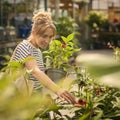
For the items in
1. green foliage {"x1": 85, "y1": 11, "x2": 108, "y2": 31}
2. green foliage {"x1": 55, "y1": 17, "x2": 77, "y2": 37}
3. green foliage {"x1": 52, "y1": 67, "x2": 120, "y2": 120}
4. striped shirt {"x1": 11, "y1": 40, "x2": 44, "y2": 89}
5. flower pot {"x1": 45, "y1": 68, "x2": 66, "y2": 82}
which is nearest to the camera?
green foliage {"x1": 52, "y1": 67, "x2": 120, "y2": 120}

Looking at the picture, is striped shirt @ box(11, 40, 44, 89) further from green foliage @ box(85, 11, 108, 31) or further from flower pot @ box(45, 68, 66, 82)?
green foliage @ box(85, 11, 108, 31)

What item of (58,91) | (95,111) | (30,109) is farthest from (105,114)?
(30,109)

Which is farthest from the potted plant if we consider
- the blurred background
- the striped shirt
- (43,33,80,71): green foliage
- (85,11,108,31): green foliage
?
(85,11,108,31): green foliage

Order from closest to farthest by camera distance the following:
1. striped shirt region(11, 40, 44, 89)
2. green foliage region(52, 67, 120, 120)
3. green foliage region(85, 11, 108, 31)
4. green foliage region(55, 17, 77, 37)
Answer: green foliage region(52, 67, 120, 120) < striped shirt region(11, 40, 44, 89) < green foliage region(55, 17, 77, 37) < green foliage region(85, 11, 108, 31)

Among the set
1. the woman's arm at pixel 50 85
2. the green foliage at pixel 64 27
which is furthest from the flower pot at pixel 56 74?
the green foliage at pixel 64 27

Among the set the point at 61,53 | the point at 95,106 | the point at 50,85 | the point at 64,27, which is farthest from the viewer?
the point at 64,27

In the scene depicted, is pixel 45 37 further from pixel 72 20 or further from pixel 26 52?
pixel 72 20

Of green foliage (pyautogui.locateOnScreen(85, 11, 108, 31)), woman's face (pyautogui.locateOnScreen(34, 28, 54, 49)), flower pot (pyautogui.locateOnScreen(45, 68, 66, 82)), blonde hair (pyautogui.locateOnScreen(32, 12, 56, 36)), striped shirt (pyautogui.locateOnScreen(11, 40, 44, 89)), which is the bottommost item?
green foliage (pyautogui.locateOnScreen(85, 11, 108, 31))

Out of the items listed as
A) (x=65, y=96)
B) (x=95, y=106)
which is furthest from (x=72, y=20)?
(x=95, y=106)

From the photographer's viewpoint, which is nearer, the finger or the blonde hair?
the finger

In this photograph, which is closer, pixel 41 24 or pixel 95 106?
pixel 95 106

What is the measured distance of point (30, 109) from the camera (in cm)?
45

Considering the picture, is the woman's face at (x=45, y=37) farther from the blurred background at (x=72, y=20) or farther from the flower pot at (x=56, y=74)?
the blurred background at (x=72, y=20)

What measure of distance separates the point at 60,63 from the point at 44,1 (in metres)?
7.90
